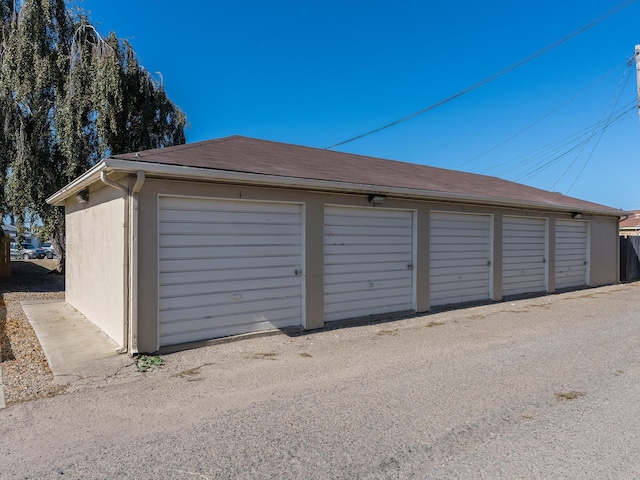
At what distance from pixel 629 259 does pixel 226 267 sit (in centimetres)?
1591

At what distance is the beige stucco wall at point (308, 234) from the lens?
528 centimetres

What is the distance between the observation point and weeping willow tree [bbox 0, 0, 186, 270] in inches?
459

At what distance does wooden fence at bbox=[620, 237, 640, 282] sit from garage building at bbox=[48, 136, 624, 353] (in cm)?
744

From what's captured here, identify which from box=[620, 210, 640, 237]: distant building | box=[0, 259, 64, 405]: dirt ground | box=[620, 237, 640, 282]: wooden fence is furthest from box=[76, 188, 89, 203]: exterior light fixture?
box=[620, 210, 640, 237]: distant building

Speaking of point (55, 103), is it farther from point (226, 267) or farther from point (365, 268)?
point (365, 268)

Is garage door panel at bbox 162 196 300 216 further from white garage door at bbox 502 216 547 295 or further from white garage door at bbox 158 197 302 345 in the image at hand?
white garage door at bbox 502 216 547 295

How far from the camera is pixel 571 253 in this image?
12.2 meters

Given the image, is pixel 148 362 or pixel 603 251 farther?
pixel 603 251

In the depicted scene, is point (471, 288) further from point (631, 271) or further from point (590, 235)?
point (631, 271)

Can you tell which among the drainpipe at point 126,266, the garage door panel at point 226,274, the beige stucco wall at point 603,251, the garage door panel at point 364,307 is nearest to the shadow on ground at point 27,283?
the drainpipe at point 126,266

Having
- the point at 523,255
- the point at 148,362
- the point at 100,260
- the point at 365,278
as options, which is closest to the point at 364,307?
the point at 365,278

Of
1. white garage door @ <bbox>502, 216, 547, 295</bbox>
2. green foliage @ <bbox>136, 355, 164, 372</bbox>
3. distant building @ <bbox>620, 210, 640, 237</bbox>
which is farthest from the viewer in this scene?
distant building @ <bbox>620, 210, 640, 237</bbox>

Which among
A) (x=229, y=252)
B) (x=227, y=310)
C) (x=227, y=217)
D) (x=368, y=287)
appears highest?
(x=227, y=217)

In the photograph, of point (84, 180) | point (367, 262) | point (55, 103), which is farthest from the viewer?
point (55, 103)
